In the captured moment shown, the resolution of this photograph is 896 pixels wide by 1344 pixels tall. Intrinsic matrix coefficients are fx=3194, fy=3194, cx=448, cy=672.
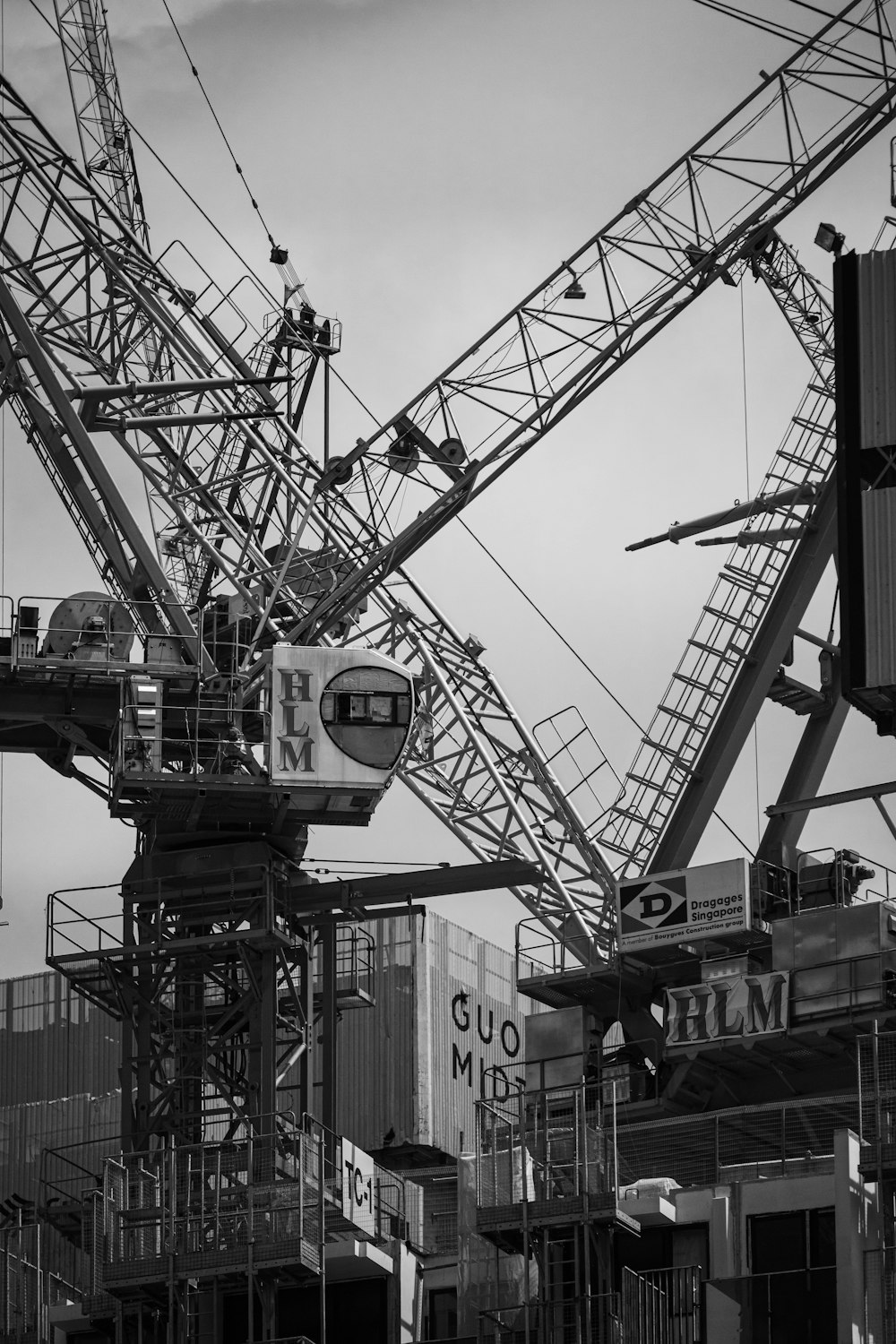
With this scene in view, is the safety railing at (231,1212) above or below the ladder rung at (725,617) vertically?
below

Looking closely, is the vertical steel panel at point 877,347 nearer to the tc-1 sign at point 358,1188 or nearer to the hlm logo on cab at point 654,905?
the hlm logo on cab at point 654,905

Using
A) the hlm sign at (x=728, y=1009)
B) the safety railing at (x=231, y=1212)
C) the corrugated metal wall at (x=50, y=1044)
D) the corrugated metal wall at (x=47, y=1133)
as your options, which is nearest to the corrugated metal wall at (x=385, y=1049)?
the corrugated metal wall at (x=47, y=1133)

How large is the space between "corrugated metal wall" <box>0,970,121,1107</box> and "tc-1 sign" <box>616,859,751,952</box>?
23.8m

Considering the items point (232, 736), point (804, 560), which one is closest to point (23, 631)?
point (232, 736)

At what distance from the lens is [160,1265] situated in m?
65.9

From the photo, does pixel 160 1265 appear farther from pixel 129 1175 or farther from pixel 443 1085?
pixel 443 1085

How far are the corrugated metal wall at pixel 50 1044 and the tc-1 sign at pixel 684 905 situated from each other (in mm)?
23826

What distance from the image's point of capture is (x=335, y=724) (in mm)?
79812

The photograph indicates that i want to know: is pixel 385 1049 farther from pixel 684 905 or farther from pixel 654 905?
pixel 684 905

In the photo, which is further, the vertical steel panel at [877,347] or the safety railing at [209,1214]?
the vertical steel panel at [877,347]

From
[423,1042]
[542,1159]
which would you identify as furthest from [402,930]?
[542,1159]

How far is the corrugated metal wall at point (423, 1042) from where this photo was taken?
3932 inches

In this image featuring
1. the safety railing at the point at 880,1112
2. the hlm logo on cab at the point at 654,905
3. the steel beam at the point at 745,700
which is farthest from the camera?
the steel beam at the point at 745,700

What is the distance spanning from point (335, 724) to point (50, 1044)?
31988 mm
